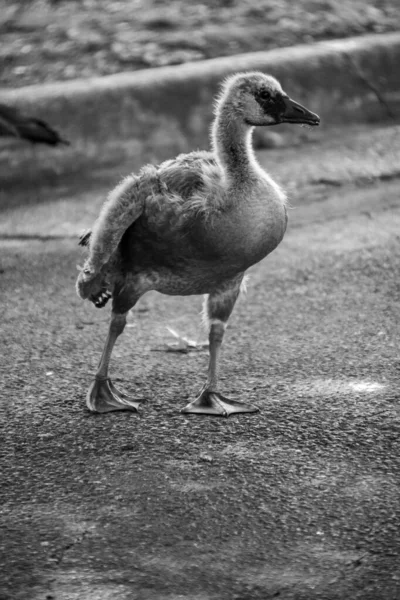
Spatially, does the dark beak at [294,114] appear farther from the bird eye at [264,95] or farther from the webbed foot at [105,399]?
the webbed foot at [105,399]

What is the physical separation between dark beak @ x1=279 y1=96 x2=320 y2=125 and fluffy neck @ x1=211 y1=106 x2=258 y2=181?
0.46ft

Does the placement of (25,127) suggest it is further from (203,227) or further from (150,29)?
(203,227)

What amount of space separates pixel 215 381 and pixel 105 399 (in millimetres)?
420

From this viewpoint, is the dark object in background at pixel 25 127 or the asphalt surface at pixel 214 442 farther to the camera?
the dark object in background at pixel 25 127

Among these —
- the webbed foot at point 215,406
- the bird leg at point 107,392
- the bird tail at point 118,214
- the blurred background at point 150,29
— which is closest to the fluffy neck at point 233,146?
the bird tail at point 118,214

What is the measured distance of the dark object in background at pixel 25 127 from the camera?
6.85 meters

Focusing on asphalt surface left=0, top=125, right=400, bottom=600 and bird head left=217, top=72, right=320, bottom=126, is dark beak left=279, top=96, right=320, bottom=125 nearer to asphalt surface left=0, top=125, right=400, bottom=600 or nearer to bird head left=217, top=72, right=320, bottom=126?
bird head left=217, top=72, right=320, bottom=126

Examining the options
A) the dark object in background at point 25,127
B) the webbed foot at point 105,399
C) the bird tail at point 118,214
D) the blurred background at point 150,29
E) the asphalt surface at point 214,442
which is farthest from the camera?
the blurred background at point 150,29

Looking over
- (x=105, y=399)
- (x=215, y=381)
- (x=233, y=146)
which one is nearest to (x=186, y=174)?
(x=233, y=146)

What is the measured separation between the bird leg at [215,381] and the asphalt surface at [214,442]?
0.18 ft

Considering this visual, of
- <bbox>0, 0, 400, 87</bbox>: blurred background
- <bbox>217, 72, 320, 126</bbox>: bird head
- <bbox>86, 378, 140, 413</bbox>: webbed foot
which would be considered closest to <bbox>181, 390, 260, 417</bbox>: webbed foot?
<bbox>86, 378, 140, 413</bbox>: webbed foot

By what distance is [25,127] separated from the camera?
270 inches

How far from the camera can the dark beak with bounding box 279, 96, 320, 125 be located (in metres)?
3.91

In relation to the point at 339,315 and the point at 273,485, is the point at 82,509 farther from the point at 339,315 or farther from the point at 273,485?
the point at 339,315
